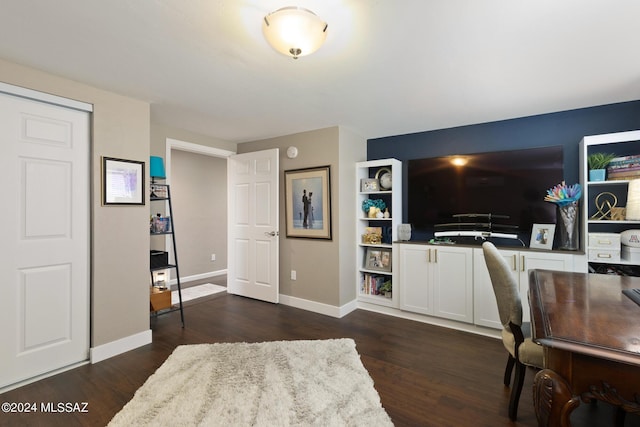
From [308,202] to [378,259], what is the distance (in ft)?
3.86

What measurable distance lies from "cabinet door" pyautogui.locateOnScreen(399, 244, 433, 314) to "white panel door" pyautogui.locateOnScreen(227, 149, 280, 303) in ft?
5.35

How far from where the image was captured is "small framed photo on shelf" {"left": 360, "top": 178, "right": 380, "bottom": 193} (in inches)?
150

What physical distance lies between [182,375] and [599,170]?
153 inches

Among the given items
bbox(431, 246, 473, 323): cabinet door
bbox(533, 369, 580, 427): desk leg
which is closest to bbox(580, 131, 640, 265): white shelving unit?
bbox(431, 246, 473, 323): cabinet door

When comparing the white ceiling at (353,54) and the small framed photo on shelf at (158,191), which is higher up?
the white ceiling at (353,54)

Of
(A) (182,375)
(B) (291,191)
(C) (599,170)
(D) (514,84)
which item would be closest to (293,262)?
(B) (291,191)

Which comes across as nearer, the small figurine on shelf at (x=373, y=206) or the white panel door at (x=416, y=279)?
the white panel door at (x=416, y=279)

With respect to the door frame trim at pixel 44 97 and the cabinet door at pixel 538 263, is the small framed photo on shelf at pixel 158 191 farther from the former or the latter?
the cabinet door at pixel 538 263

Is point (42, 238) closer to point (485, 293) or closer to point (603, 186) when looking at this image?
point (485, 293)

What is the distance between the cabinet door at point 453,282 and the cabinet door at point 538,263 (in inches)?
17.6

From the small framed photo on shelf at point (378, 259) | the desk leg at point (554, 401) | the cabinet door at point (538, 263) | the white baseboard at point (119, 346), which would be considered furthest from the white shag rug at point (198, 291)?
the desk leg at point (554, 401)

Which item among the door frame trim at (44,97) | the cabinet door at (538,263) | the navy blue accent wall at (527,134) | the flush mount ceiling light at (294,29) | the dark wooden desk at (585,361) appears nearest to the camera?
the dark wooden desk at (585,361)

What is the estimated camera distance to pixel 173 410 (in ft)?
5.86

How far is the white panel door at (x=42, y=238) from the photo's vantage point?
Result: 2.06 metres
